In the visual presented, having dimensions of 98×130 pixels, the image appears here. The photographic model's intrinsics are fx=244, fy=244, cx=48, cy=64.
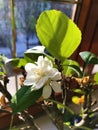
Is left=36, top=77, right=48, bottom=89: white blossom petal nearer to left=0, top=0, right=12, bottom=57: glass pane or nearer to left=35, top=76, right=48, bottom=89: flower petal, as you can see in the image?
left=35, top=76, right=48, bottom=89: flower petal

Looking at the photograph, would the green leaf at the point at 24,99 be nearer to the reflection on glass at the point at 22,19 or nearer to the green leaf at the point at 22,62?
the green leaf at the point at 22,62

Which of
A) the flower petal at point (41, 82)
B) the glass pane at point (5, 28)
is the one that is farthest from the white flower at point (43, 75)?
the glass pane at point (5, 28)

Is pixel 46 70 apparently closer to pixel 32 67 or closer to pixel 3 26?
pixel 32 67

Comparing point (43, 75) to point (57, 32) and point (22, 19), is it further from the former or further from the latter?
point (22, 19)

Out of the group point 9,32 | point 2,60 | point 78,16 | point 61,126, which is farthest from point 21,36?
point 61,126

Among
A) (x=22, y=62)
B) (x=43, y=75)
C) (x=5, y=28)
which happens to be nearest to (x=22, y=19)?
(x=5, y=28)

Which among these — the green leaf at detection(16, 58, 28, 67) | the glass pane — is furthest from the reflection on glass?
the green leaf at detection(16, 58, 28, 67)

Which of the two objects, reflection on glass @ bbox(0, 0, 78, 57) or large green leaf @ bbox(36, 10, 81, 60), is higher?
large green leaf @ bbox(36, 10, 81, 60)
